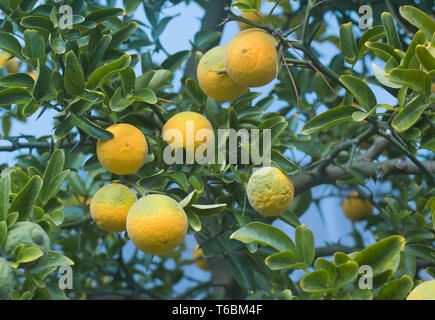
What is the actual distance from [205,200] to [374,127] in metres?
0.50

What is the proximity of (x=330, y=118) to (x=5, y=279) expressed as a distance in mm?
762

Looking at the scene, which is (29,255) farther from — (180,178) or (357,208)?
(357,208)

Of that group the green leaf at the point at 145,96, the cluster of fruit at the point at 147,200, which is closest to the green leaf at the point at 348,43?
the cluster of fruit at the point at 147,200

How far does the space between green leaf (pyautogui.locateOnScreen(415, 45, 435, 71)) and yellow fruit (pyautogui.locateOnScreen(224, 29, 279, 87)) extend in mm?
285

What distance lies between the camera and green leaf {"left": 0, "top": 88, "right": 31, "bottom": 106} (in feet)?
4.31

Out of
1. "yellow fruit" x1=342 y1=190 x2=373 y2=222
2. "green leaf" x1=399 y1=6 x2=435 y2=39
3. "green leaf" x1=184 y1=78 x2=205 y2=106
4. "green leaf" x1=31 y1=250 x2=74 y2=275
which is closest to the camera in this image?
"green leaf" x1=31 y1=250 x2=74 y2=275

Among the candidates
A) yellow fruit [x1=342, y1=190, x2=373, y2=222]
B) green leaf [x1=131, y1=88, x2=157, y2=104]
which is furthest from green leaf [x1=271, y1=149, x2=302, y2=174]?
yellow fruit [x1=342, y1=190, x2=373, y2=222]

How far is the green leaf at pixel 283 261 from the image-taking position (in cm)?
107

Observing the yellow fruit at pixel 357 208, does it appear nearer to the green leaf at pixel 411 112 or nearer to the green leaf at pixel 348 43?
the green leaf at pixel 348 43

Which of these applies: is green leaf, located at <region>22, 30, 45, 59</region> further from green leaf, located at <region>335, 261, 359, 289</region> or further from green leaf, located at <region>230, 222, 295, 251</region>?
green leaf, located at <region>335, 261, 359, 289</region>

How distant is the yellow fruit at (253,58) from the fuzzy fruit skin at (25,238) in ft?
1.74

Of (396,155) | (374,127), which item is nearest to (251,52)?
(374,127)

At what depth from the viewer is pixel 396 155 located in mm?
1979
